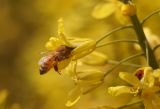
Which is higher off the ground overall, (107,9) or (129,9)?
(129,9)

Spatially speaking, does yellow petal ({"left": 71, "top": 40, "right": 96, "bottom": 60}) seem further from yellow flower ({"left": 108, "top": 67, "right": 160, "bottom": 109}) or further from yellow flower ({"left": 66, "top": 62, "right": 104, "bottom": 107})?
yellow flower ({"left": 108, "top": 67, "right": 160, "bottom": 109})

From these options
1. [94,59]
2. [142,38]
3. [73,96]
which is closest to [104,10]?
[94,59]

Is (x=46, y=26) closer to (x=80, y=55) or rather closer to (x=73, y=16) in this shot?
(x=73, y=16)

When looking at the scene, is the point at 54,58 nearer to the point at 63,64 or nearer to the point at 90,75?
the point at 63,64

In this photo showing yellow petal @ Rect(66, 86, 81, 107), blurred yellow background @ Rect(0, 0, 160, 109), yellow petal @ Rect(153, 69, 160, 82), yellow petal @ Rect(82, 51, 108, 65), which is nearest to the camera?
yellow petal @ Rect(153, 69, 160, 82)

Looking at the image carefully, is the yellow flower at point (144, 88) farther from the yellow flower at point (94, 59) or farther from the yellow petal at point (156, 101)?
the yellow flower at point (94, 59)

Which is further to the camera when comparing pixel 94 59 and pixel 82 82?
pixel 94 59

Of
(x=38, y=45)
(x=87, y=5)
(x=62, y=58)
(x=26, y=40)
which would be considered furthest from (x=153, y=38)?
(x=26, y=40)

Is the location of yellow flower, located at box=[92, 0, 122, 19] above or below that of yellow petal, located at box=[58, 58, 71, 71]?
below

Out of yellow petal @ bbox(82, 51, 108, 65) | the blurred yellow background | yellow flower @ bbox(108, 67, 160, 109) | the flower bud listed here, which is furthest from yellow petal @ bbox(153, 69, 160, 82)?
the blurred yellow background
